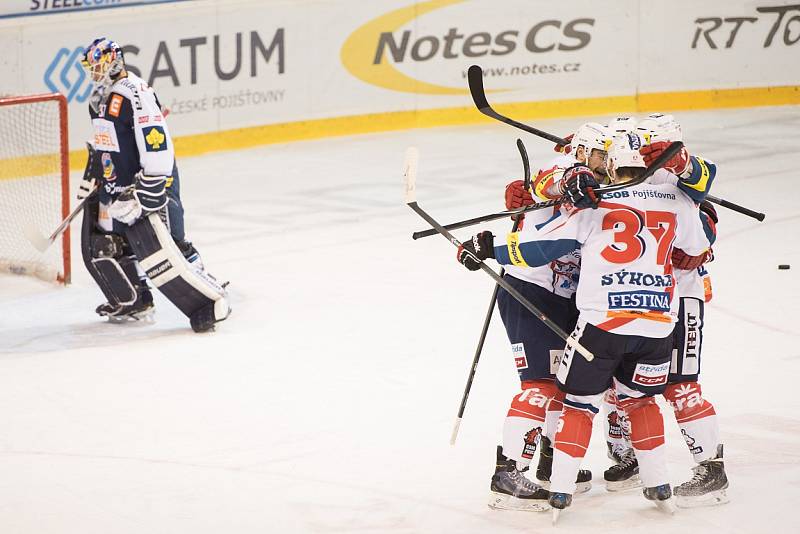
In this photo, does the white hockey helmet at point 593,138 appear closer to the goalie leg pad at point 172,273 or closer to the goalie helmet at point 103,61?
the goalie leg pad at point 172,273

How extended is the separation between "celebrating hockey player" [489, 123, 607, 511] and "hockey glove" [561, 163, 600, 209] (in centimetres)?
15

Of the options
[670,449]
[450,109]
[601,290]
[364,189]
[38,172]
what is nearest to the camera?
[601,290]

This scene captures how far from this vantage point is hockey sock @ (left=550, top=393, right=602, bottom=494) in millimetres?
3998

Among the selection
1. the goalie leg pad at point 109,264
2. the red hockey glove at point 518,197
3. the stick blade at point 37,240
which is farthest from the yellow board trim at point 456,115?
the red hockey glove at point 518,197

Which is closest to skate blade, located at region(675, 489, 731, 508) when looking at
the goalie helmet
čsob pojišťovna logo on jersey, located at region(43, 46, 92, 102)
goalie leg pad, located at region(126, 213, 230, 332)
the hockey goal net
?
goalie leg pad, located at region(126, 213, 230, 332)

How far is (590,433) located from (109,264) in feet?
9.94

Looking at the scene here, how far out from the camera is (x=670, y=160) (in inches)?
156

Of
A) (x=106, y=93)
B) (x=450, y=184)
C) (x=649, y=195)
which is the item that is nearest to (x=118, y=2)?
(x=450, y=184)

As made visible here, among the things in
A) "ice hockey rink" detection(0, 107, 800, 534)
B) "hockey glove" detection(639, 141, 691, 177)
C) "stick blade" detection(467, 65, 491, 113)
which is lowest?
"ice hockey rink" detection(0, 107, 800, 534)

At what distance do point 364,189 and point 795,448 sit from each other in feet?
16.3

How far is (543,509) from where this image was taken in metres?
4.18

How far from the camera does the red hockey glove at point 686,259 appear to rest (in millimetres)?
4203

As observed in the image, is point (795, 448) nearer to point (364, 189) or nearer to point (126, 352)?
point (126, 352)

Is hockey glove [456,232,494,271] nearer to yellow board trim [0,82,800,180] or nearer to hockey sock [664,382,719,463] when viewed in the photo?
hockey sock [664,382,719,463]
